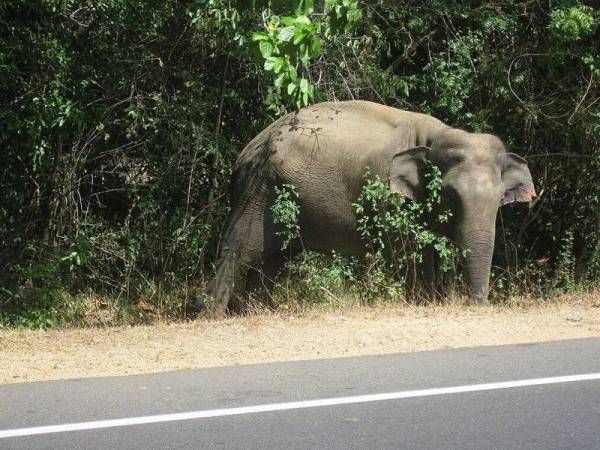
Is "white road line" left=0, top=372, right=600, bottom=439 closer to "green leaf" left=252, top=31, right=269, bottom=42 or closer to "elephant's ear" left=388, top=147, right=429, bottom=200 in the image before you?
"green leaf" left=252, top=31, right=269, bottom=42

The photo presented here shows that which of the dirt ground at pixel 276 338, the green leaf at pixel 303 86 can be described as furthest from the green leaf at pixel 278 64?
the dirt ground at pixel 276 338

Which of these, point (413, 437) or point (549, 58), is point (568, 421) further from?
point (549, 58)

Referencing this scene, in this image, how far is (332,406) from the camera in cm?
682

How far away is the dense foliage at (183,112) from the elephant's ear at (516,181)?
3.15 feet

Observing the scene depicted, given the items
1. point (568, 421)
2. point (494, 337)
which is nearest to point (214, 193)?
point (494, 337)

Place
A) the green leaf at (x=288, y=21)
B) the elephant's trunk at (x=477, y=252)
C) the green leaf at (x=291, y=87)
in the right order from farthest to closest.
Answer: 1. the elephant's trunk at (x=477, y=252)
2. the green leaf at (x=291, y=87)
3. the green leaf at (x=288, y=21)

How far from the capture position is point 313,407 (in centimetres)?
680

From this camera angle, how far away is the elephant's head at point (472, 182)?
40.1 feet

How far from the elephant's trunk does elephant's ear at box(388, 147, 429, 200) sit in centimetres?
81

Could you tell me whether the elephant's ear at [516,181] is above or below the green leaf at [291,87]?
below

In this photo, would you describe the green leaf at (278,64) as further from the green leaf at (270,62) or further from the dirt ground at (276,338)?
the dirt ground at (276,338)

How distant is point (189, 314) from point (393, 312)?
3.41 m

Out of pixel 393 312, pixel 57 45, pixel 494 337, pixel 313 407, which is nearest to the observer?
pixel 313 407

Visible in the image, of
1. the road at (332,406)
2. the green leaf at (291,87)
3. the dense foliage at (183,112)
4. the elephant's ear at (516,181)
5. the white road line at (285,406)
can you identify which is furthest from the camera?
the dense foliage at (183,112)
